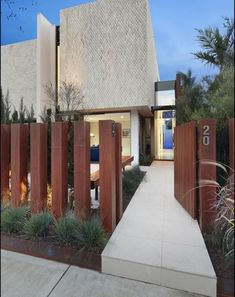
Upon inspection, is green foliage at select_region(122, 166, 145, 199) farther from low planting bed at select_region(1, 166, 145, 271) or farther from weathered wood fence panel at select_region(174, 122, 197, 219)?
low planting bed at select_region(1, 166, 145, 271)

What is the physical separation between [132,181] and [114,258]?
4.01 metres

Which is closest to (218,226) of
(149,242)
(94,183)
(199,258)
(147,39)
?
(199,258)

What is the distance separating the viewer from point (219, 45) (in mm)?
2578

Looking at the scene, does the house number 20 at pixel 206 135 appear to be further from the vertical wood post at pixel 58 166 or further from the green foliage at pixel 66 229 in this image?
the green foliage at pixel 66 229

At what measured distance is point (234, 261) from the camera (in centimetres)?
189

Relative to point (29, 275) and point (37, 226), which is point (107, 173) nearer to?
point (37, 226)

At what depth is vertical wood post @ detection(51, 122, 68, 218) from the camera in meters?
3.39

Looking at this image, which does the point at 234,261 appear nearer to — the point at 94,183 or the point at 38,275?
the point at 38,275

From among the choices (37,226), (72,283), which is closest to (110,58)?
(37,226)

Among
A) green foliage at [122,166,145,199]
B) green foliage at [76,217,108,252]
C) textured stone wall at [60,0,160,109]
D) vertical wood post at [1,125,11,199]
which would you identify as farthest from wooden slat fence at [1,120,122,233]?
→ textured stone wall at [60,0,160,109]

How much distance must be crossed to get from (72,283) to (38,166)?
69.5 inches

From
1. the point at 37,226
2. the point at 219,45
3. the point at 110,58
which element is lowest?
the point at 37,226

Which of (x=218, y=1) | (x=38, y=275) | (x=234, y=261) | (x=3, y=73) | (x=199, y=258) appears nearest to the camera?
(x=3, y=73)

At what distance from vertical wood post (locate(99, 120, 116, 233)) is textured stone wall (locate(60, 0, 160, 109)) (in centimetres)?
791
